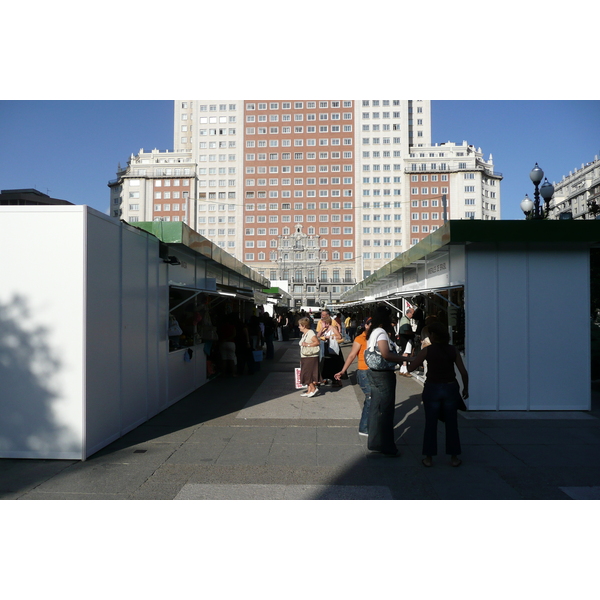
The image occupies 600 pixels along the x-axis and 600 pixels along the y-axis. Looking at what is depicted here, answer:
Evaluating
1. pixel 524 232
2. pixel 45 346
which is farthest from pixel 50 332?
pixel 524 232

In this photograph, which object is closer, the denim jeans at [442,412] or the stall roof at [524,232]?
the denim jeans at [442,412]

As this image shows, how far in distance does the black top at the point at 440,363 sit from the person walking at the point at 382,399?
0.42 metres

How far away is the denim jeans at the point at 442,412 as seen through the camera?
5.87m

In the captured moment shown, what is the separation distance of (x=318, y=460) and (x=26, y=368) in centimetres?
375

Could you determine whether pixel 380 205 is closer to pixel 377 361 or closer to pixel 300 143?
pixel 300 143

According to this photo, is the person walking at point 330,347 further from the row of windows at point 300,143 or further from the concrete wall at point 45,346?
the row of windows at point 300,143

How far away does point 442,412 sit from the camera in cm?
591

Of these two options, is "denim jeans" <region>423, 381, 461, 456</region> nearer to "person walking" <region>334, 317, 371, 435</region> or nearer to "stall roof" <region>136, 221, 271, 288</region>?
"person walking" <region>334, 317, 371, 435</region>

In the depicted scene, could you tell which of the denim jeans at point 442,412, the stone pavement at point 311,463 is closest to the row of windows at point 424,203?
the stone pavement at point 311,463

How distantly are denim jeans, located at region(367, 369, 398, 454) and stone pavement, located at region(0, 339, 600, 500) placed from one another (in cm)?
19

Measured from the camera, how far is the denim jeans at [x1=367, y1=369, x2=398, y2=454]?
6.26 meters

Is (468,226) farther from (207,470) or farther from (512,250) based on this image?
(207,470)

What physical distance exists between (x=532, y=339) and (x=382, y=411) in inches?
162

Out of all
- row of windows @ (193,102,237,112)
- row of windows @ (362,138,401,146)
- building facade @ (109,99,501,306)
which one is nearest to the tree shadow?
building facade @ (109,99,501,306)
